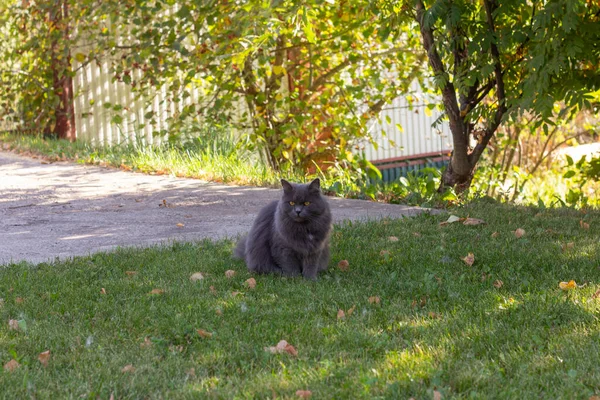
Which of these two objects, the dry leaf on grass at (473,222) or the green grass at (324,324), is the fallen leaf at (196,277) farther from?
the dry leaf on grass at (473,222)

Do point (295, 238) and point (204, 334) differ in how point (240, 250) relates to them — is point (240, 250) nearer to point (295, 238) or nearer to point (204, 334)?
point (295, 238)

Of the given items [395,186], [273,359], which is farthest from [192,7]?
[273,359]

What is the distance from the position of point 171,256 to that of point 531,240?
2732 mm

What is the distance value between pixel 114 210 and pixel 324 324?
13.7ft

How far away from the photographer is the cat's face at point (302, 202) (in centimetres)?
500

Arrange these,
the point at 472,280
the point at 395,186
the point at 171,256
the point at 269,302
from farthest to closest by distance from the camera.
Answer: the point at 395,186
the point at 171,256
the point at 472,280
the point at 269,302

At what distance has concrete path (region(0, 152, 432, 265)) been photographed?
6.33 m

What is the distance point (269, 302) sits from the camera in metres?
4.41

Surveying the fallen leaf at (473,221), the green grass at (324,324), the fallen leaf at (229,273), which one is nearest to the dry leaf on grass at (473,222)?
the fallen leaf at (473,221)

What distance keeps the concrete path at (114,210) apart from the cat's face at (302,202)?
150cm

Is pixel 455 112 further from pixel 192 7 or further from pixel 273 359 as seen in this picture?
pixel 273 359

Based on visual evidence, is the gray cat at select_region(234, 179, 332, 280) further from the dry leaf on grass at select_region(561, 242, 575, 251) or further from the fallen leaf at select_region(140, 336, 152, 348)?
the dry leaf on grass at select_region(561, 242, 575, 251)

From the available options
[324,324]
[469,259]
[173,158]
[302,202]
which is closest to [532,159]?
[173,158]

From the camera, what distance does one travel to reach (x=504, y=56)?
7520 millimetres
